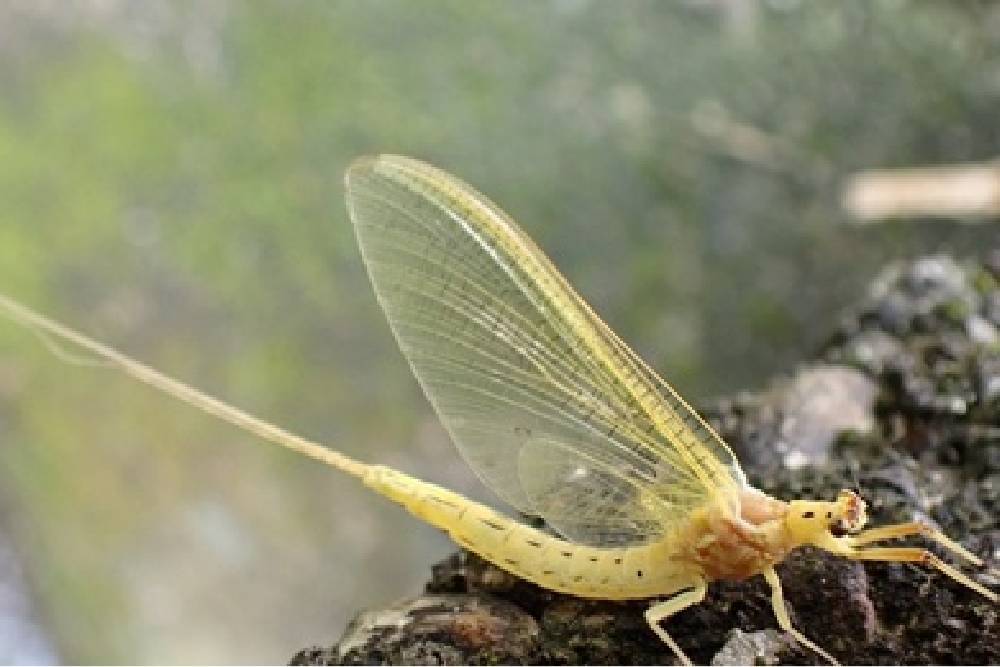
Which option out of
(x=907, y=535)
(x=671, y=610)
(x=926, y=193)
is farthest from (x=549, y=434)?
(x=926, y=193)

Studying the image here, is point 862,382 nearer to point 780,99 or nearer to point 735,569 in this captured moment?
point 735,569

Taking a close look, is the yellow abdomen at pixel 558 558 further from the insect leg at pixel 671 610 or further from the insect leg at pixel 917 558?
the insect leg at pixel 917 558

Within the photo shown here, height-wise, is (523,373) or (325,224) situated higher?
(325,224)

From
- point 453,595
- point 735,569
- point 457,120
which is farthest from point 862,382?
point 457,120

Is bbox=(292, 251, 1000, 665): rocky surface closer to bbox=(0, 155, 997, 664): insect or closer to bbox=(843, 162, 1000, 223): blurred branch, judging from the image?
bbox=(0, 155, 997, 664): insect

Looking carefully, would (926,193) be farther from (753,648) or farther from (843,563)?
(753,648)

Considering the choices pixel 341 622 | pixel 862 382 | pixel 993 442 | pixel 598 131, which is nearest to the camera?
pixel 993 442
